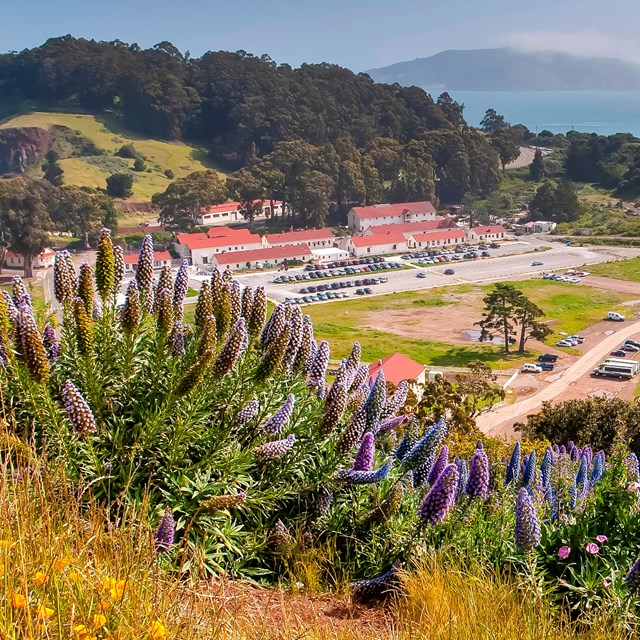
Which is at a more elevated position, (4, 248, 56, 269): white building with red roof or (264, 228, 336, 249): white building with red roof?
(264, 228, 336, 249): white building with red roof

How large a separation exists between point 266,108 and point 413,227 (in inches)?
1603

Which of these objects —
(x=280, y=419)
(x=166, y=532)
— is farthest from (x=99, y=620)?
(x=280, y=419)

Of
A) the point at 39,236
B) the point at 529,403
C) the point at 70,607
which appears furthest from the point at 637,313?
the point at 70,607

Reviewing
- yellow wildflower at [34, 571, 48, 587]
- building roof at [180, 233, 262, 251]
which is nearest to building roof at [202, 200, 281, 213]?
building roof at [180, 233, 262, 251]

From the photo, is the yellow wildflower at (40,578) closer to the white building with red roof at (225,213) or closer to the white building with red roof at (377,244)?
the white building with red roof at (377,244)

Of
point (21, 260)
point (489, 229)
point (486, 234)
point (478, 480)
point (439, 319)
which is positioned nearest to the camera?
point (478, 480)

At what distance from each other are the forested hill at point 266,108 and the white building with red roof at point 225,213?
355 inches

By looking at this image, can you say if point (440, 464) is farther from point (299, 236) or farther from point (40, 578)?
point (299, 236)

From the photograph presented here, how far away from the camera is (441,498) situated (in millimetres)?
4324

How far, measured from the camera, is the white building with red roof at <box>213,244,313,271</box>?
204 ft

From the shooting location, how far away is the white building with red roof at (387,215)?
80.2 m

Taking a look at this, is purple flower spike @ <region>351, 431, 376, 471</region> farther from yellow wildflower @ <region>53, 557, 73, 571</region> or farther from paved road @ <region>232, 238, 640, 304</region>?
paved road @ <region>232, 238, 640, 304</region>

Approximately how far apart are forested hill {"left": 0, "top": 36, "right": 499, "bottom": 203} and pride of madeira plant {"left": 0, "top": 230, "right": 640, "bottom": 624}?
269 ft

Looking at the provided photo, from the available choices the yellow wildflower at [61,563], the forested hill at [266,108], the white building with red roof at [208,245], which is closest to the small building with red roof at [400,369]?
the yellow wildflower at [61,563]
